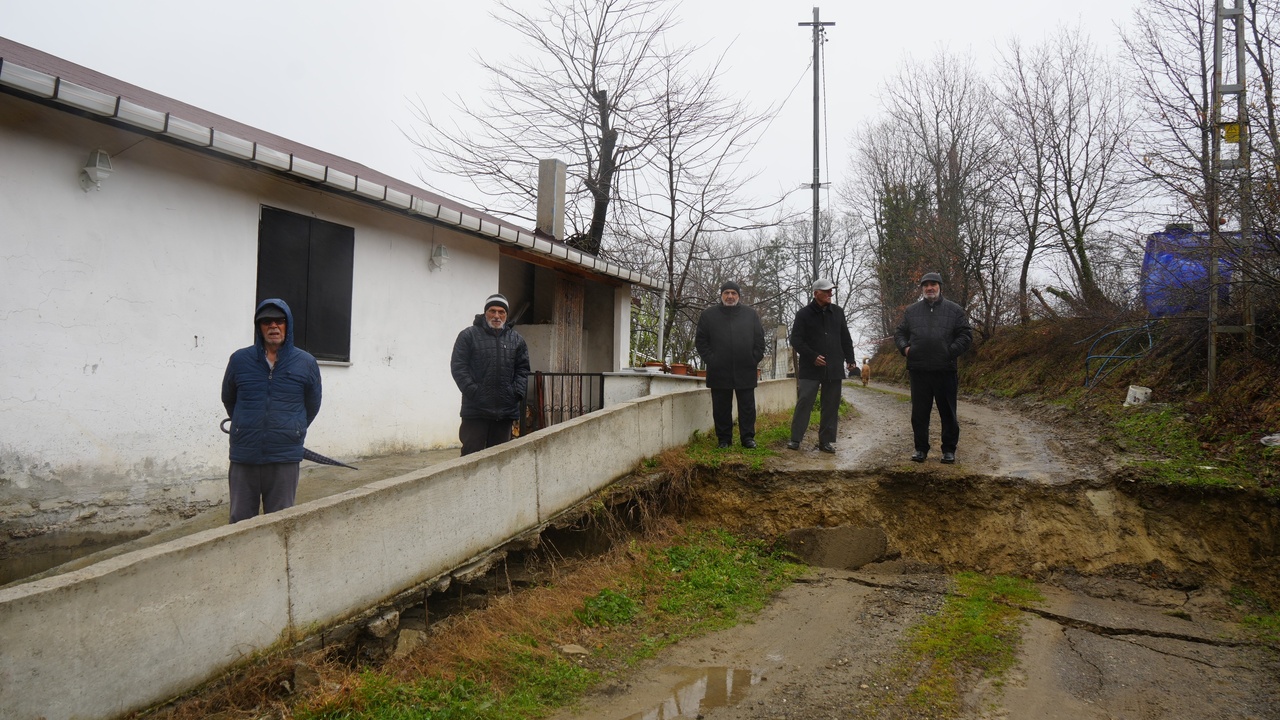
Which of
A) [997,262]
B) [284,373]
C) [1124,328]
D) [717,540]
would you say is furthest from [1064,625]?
[997,262]

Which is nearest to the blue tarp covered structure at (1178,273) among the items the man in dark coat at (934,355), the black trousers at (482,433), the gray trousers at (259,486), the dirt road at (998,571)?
the dirt road at (998,571)

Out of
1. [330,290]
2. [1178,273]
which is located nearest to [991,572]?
[1178,273]

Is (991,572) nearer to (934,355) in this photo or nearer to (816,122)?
(934,355)

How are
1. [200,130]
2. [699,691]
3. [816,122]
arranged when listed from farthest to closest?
[816,122], [200,130], [699,691]

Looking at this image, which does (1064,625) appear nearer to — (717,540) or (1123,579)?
(1123,579)

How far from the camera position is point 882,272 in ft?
93.9

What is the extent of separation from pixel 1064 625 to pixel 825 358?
3425 mm

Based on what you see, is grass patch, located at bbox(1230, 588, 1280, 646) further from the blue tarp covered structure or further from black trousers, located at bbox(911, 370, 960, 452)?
the blue tarp covered structure

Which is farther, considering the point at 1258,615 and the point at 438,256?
the point at 438,256

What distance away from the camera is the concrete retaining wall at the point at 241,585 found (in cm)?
284

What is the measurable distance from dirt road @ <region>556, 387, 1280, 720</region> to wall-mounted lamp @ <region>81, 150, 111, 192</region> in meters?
5.21

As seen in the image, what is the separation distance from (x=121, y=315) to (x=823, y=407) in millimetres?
6410

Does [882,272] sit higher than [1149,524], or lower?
higher

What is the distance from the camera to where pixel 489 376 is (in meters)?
6.07
